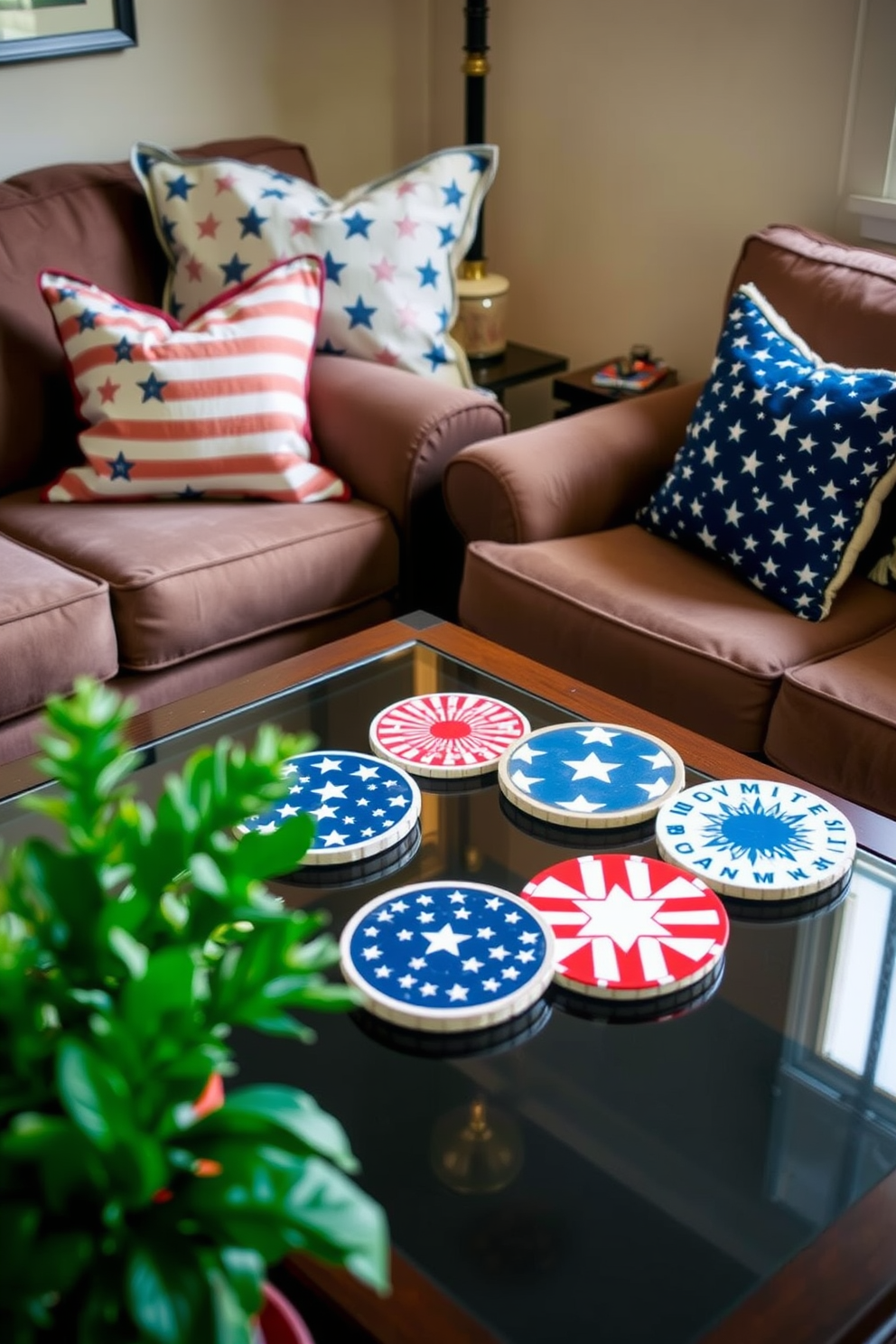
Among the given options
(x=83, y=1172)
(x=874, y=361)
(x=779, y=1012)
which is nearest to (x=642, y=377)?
(x=874, y=361)

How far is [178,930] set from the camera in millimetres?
799

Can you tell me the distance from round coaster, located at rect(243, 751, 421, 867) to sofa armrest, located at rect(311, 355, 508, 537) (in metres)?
0.90

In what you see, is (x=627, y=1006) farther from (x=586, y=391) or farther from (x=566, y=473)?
(x=586, y=391)

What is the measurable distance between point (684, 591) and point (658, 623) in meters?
0.12

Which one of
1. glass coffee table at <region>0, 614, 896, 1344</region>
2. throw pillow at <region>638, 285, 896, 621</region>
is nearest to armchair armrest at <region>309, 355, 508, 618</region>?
throw pillow at <region>638, 285, 896, 621</region>

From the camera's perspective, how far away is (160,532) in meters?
2.23

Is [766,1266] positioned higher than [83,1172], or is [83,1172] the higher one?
[83,1172]

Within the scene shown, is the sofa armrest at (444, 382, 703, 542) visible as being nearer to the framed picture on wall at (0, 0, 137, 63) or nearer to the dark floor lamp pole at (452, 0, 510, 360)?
the dark floor lamp pole at (452, 0, 510, 360)

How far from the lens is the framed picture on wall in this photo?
2600 millimetres

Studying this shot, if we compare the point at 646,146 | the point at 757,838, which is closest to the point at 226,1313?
the point at 757,838

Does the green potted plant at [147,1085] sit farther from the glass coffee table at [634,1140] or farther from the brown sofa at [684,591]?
the brown sofa at [684,591]

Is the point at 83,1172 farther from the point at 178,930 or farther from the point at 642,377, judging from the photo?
the point at 642,377

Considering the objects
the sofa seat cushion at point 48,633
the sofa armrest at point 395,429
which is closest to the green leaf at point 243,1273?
the sofa seat cushion at point 48,633

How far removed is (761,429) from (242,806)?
4.94 feet
